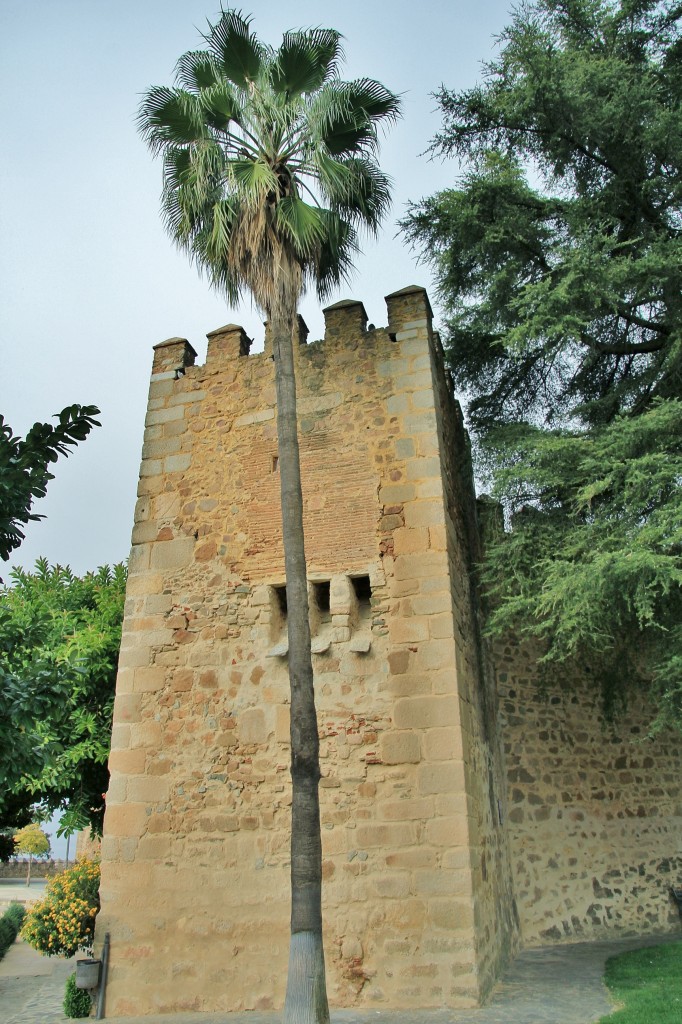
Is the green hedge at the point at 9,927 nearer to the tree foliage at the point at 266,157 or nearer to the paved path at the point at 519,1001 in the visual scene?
the paved path at the point at 519,1001

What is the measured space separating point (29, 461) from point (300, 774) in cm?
314

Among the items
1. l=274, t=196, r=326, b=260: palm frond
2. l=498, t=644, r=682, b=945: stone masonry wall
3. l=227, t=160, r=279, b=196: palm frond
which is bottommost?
l=498, t=644, r=682, b=945: stone masonry wall

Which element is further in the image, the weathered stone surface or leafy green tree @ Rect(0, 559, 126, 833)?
leafy green tree @ Rect(0, 559, 126, 833)

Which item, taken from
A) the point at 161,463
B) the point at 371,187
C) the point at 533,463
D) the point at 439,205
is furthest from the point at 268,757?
the point at 439,205

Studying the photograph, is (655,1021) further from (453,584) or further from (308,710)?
(453,584)

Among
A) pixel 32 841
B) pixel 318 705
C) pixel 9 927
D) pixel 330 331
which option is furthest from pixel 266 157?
pixel 32 841

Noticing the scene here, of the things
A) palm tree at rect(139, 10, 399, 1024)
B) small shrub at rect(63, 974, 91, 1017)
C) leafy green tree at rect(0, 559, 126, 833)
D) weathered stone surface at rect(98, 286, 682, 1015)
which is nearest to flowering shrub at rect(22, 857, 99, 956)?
small shrub at rect(63, 974, 91, 1017)

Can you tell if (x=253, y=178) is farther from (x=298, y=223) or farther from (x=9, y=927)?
(x=9, y=927)

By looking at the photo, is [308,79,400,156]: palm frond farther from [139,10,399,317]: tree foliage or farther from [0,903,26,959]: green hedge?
[0,903,26,959]: green hedge

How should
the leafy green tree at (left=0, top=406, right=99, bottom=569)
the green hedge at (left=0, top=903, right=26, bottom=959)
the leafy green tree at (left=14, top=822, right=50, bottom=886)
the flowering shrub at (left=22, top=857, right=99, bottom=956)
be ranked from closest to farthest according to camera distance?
1. the leafy green tree at (left=0, top=406, right=99, bottom=569)
2. the flowering shrub at (left=22, top=857, right=99, bottom=956)
3. the green hedge at (left=0, top=903, right=26, bottom=959)
4. the leafy green tree at (left=14, top=822, right=50, bottom=886)

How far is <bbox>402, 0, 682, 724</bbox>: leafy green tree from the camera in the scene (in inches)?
328

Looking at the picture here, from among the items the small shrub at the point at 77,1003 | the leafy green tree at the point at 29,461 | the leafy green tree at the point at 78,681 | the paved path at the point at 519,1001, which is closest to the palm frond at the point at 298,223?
the leafy green tree at the point at 29,461

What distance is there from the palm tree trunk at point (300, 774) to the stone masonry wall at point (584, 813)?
489 centimetres

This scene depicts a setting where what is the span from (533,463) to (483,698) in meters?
2.79
